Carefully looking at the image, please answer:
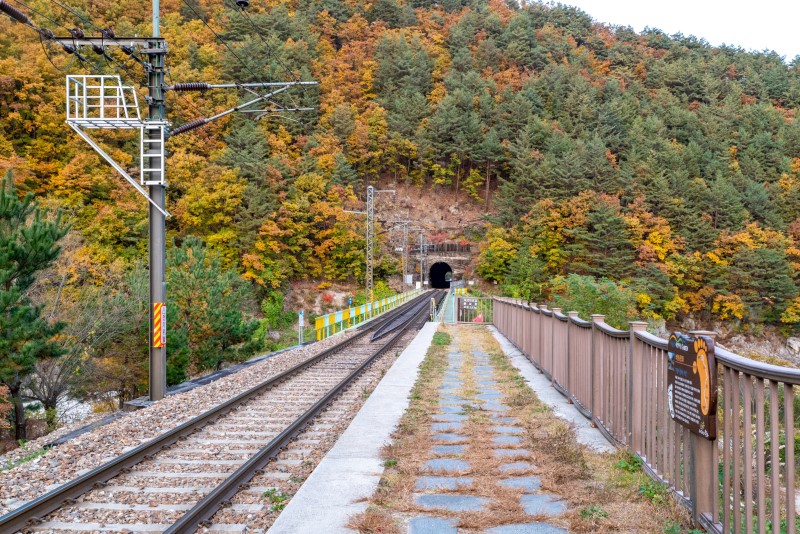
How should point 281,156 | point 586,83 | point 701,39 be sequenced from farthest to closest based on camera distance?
point 701,39, point 586,83, point 281,156

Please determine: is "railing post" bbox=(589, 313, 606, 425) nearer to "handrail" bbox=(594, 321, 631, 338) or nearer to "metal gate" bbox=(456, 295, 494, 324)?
"handrail" bbox=(594, 321, 631, 338)

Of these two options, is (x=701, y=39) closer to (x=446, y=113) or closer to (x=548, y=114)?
(x=548, y=114)

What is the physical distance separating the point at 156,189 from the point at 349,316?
1853 centimetres

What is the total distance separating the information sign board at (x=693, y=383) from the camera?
4.05 metres

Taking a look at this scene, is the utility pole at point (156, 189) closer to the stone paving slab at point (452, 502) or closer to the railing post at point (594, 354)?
the railing post at point (594, 354)

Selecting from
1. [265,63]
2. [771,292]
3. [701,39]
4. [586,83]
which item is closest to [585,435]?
[771,292]

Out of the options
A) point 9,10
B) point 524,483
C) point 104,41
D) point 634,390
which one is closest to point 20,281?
point 104,41

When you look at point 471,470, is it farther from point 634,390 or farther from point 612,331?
point 612,331

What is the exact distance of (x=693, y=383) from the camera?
432 centimetres

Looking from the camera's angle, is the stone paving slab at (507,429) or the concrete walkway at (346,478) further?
the stone paving slab at (507,429)

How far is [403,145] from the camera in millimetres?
84250

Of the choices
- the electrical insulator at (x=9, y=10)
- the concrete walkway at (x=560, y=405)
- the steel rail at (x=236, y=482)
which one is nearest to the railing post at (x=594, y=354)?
the concrete walkway at (x=560, y=405)

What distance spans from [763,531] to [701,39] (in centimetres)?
14721

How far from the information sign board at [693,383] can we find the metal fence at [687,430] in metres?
0.09
